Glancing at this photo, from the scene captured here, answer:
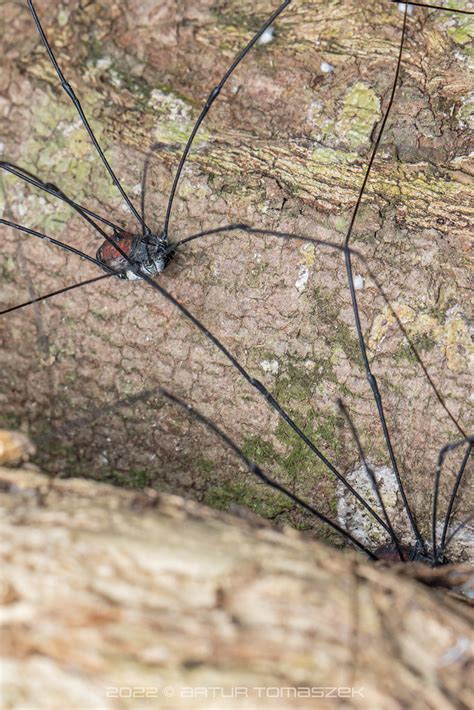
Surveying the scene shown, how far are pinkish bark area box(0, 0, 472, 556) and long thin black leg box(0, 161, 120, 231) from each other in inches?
2.9

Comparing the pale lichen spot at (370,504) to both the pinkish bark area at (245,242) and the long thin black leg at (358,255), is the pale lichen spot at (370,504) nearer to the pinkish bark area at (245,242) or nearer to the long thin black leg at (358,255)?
the pinkish bark area at (245,242)

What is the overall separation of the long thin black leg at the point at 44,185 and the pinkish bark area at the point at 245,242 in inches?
2.9

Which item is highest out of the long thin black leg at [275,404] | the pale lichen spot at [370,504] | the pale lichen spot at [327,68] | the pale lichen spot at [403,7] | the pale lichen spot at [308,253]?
the pale lichen spot at [403,7]

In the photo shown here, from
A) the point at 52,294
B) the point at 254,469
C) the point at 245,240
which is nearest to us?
the point at 254,469

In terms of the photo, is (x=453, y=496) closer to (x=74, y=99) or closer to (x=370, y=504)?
(x=370, y=504)

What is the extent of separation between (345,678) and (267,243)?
85.3 inches

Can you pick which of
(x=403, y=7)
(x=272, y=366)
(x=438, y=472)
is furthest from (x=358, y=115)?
(x=438, y=472)

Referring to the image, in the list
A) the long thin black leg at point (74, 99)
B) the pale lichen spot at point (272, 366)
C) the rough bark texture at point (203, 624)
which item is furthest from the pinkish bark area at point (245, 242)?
the rough bark texture at point (203, 624)

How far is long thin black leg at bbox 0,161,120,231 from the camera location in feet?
11.3

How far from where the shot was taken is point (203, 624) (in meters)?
1.76

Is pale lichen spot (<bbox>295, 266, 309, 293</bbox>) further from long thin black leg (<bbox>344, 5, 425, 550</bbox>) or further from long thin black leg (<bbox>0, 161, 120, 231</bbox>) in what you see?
long thin black leg (<bbox>0, 161, 120, 231</bbox>)

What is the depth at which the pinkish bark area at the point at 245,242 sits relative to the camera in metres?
3.15

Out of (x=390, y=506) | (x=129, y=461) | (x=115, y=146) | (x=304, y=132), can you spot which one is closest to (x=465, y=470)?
(x=390, y=506)

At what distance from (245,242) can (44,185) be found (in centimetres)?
122
